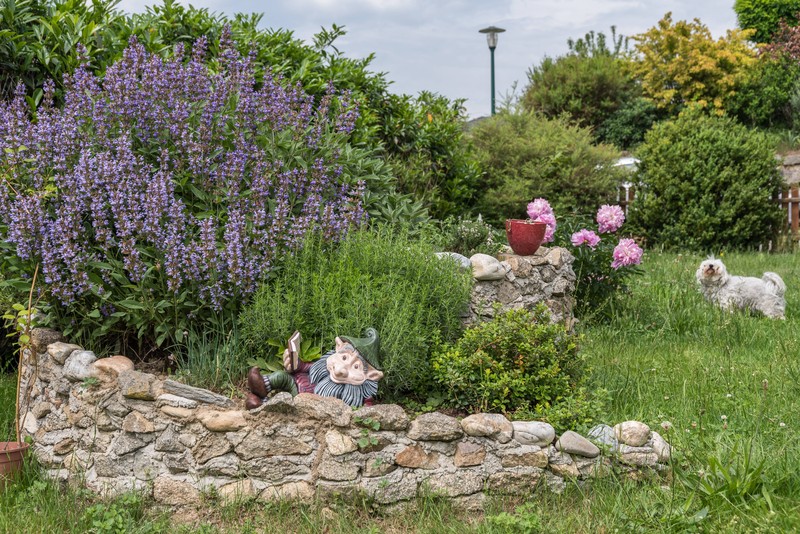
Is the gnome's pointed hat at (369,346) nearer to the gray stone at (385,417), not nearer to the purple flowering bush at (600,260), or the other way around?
the gray stone at (385,417)

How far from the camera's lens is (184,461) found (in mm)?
3535

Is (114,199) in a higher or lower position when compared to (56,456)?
higher

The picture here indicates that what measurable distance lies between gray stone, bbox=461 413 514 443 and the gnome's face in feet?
1.67

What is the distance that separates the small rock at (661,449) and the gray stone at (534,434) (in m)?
0.53

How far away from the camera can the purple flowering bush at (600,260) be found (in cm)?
627

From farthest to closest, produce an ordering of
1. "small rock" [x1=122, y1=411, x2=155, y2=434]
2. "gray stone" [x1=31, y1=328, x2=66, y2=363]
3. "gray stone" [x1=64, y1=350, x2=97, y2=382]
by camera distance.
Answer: "gray stone" [x1=31, y1=328, x2=66, y2=363] → "gray stone" [x1=64, y1=350, x2=97, y2=382] → "small rock" [x1=122, y1=411, x2=155, y2=434]

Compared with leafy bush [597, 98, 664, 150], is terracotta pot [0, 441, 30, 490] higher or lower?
lower

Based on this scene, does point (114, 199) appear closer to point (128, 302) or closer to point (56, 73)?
point (128, 302)

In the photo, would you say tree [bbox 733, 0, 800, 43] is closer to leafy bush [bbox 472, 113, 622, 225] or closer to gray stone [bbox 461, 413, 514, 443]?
leafy bush [bbox 472, 113, 622, 225]

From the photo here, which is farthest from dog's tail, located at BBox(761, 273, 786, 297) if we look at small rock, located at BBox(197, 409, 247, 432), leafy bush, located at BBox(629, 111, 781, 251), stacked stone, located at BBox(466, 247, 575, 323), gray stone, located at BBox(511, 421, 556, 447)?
small rock, located at BBox(197, 409, 247, 432)

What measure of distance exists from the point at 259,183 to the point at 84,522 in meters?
1.96

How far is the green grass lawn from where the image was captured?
312 cm

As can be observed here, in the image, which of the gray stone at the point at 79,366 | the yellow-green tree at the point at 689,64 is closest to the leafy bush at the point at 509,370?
the gray stone at the point at 79,366

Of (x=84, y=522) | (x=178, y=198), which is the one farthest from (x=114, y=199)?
(x=84, y=522)
